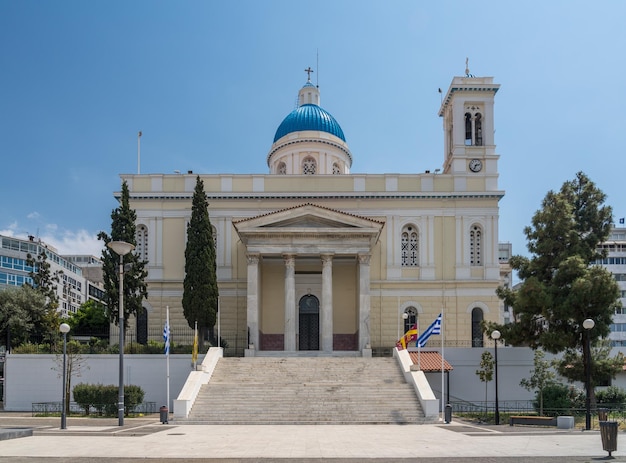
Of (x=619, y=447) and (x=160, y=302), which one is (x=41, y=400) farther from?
(x=619, y=447)

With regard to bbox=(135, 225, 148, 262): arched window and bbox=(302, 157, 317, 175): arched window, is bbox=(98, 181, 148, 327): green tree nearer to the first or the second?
bbox=(135, 225, 148, 262): arched window

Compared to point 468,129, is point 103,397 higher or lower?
lower

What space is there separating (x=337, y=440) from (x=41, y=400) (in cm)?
2116

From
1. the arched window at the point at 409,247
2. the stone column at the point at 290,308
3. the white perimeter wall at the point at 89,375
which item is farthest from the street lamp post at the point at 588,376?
the arched window at the point at 409,247

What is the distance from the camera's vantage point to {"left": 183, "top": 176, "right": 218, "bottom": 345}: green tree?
41125 mm

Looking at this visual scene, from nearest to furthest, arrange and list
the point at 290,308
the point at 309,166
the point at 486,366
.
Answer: the point at 486,366 < the point at 290,308 < the point at 309,166

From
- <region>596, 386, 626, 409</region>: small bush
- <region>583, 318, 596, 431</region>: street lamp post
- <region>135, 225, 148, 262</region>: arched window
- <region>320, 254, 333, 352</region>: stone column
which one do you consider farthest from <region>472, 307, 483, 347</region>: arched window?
<region>135, 225, 148, 262</region>: arched window

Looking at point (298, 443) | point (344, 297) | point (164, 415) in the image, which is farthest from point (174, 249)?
point (298, 443)

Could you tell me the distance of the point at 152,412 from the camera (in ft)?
121

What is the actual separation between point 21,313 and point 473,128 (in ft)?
110

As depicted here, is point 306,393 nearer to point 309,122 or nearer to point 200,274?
point 200,274

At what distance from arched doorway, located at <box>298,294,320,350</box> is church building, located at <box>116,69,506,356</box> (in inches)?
2.6

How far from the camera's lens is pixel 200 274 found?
41469 mm

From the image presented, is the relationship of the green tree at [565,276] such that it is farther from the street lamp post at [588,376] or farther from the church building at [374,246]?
the church building at [374,246]
